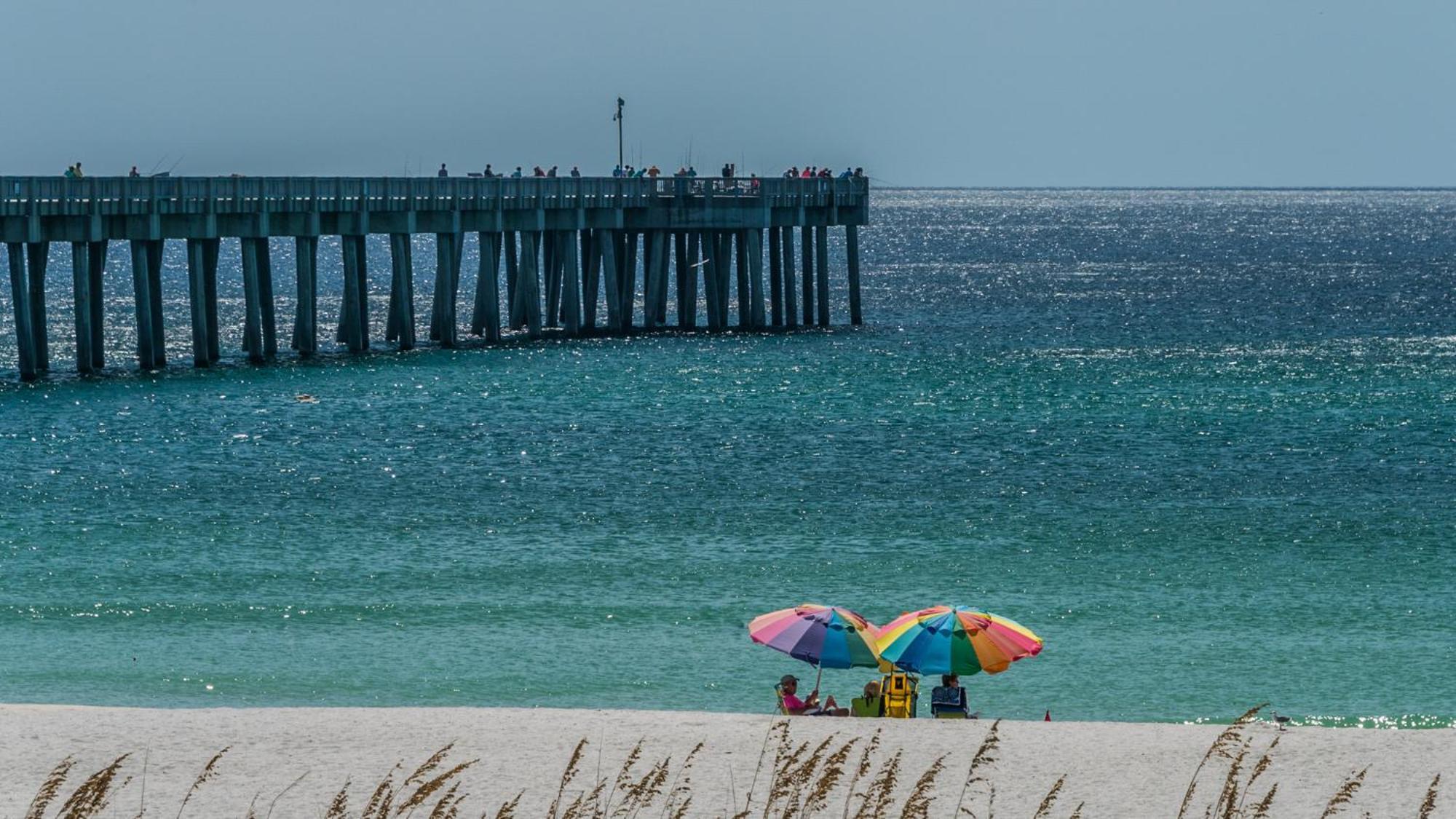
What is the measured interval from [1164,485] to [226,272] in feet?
380

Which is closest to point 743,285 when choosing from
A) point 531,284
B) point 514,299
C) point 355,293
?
point 514,299

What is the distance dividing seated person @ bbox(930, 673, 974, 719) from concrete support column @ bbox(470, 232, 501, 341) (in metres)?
37.2

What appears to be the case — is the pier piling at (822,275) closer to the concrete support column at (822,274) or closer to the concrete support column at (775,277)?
the concrete support column at (822,274)

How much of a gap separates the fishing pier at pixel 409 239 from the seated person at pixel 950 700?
2648 centimetres

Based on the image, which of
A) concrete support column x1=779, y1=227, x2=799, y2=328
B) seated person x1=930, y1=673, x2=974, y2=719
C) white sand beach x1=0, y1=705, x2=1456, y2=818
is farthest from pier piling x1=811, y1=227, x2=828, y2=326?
white sand beach x1=0, y1=705, x2=1456, y2=818

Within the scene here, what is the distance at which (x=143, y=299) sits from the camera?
148 ft

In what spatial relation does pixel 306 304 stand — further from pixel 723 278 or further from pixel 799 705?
pixel 799 705

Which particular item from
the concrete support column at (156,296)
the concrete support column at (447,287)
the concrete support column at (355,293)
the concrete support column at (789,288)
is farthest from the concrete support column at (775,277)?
the concrete support column at (156,296)

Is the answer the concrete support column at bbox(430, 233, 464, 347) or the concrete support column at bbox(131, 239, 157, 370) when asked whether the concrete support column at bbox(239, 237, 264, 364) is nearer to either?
the concrete support column at bbox(131, 239, 157, 370)

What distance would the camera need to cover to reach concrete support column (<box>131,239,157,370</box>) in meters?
44.0

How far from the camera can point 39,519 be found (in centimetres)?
2856

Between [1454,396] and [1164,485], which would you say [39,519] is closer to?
[1164,485]

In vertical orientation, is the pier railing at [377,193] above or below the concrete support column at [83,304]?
above

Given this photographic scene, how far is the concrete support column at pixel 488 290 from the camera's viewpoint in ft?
176
